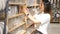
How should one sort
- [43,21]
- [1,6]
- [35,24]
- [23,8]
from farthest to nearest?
[43,21]
[35,24]
[23,8]
[1,6]

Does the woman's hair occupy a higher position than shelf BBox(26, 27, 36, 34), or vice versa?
the woman's hair

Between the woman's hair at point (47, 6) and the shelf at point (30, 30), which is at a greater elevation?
the woman's hair at point (47, 6)

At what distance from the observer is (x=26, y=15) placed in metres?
3.62

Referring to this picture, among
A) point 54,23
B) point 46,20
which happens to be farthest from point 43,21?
point 54,23

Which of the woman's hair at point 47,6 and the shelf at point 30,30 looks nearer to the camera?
the shelf at point 30,30

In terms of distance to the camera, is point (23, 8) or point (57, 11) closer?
point (23, 8)

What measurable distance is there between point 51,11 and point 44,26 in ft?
15.4

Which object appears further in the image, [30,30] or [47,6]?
[47,6]

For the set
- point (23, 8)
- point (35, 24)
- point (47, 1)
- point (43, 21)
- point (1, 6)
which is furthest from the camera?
point (47, 1)

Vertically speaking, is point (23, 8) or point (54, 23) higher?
point (23, 8)

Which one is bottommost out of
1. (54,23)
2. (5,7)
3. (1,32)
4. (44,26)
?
(54,23)

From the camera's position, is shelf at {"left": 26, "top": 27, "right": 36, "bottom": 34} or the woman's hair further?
the woman's hair

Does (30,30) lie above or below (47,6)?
below

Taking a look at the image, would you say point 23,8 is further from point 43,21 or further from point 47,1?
point 47,1
